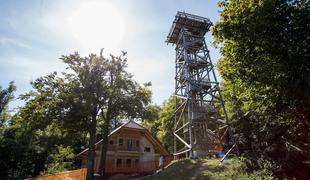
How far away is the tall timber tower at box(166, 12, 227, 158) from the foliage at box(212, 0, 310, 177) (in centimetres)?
639

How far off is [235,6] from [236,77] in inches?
138

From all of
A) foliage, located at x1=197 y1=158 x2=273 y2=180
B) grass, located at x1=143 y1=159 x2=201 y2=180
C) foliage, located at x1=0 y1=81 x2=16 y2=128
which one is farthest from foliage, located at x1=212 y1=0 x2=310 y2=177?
foliage, located at x1=0 y1=81 x2=16 y2=128

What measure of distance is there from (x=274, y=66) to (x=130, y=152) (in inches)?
787

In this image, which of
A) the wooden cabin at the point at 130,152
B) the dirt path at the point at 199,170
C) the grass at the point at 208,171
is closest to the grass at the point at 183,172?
the grass at the point at 208,171

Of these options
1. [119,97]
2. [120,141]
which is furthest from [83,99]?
[120,141]

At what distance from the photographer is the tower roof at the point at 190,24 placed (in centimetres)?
2321

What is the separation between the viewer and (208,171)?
1245 centimetres

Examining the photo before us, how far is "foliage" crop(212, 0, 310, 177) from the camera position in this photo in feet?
30.1

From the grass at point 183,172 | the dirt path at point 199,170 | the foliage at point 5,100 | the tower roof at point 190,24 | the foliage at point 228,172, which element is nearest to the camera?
the foliage at point 228,172

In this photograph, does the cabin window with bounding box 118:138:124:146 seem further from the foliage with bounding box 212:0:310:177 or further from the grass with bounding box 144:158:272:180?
the foliage with bounding box 212:0:310:177

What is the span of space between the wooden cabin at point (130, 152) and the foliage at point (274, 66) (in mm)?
16060

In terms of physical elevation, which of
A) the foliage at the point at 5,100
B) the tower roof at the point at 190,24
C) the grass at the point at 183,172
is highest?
the tower roof at the point at 190,24

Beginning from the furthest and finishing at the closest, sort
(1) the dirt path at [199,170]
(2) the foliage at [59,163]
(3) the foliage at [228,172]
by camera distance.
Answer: (2) the foliage at [59,163]
(1) the dirt path at [199,170]
(3) the foliage at [228,172]

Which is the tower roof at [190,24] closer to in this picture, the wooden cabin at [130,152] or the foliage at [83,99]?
the foliage at [83,99]
